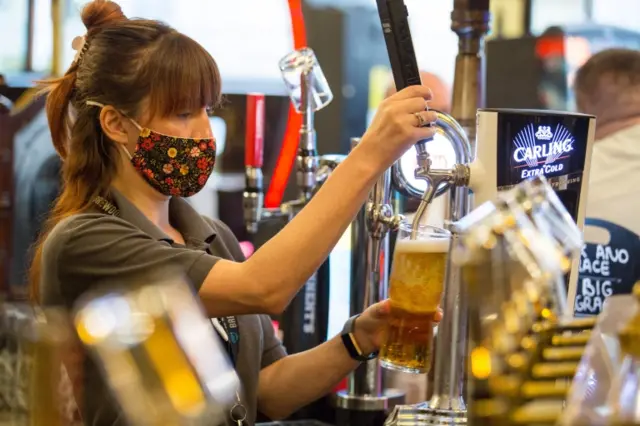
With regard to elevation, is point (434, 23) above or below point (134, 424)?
above

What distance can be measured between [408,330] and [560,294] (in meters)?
0.48

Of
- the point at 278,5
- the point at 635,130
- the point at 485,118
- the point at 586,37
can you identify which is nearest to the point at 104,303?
the point at 485,118

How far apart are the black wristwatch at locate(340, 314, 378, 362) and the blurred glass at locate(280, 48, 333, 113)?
569 millimetres

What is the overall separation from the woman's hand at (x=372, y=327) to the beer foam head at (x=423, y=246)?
0.35 m

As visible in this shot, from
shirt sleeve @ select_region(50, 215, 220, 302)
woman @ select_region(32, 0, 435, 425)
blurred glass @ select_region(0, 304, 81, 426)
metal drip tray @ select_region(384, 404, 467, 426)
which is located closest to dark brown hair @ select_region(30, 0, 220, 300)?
woman @ select_region(32, 0, 435, 425)

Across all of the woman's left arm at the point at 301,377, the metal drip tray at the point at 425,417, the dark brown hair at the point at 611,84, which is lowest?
the woman's left arm at the point at 301,377

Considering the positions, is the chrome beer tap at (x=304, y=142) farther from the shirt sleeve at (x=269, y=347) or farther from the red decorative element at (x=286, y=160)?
the red decorative element at (x=286, y=160)

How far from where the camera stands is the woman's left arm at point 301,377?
1.86 meters

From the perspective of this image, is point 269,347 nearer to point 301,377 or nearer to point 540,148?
point 301,377

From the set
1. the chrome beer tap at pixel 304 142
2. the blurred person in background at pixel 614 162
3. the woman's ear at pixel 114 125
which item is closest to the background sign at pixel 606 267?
the blurred person in background at pixel 614 162

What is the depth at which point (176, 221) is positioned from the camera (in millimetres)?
1873

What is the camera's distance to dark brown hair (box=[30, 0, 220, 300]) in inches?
67.1

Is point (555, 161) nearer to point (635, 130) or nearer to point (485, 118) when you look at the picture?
point (485, 118)

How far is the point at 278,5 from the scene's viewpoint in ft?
14.6
